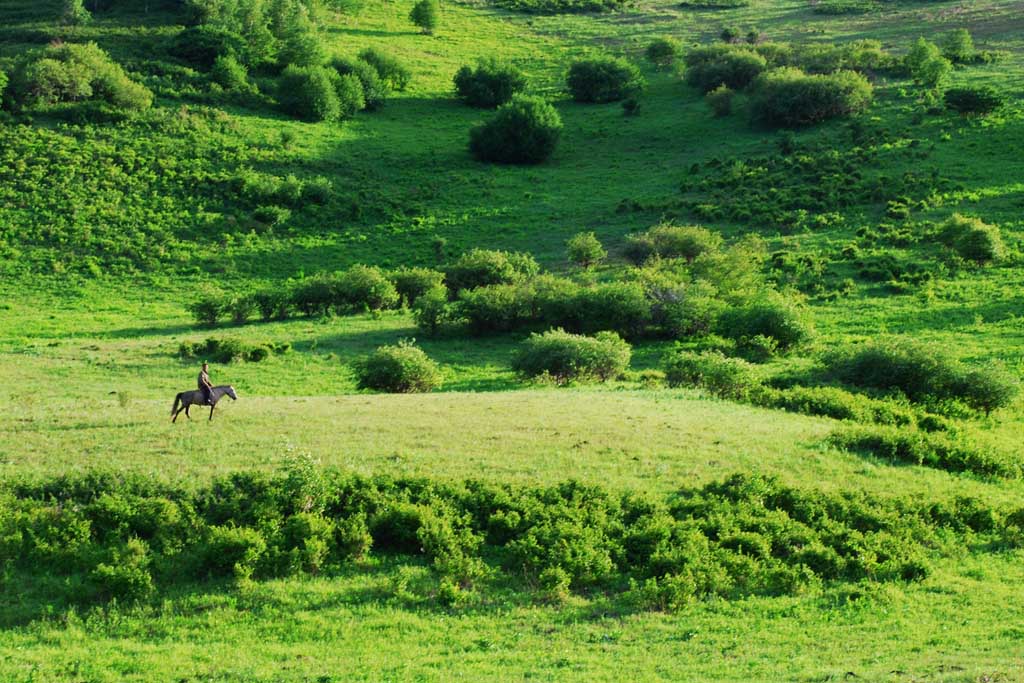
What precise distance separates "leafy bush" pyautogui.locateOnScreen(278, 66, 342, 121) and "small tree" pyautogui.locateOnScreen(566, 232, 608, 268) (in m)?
38.7

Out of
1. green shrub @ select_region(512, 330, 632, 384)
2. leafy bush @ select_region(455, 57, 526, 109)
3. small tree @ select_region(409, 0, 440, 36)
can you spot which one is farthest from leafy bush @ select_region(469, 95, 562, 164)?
green shrub @ select_region(512, 330, 632, 384)

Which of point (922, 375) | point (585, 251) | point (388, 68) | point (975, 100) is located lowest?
point (585, 251)

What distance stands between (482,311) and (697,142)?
148ft

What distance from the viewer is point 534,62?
110 meters

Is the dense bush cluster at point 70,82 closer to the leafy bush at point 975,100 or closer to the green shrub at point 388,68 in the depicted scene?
the green shrub at point 388,68

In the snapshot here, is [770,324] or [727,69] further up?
[727,69]

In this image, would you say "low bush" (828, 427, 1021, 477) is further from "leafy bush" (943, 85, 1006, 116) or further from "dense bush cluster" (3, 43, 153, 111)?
"dense bush cluster" (3, 43, 153, 111)

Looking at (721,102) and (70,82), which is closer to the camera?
(70,82)

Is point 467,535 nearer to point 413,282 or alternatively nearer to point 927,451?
point 927,451

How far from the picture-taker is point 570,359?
120 ft

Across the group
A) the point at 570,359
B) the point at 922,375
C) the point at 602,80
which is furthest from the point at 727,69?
the point at 922,375

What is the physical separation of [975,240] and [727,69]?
46.7m

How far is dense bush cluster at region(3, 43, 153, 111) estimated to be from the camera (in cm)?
7688

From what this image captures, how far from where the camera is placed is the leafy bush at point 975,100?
76.6 m
